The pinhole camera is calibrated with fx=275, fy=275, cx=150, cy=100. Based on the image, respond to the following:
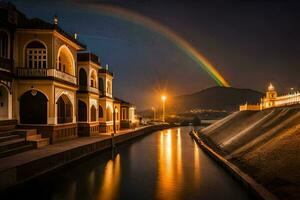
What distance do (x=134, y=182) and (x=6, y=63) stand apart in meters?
16.1

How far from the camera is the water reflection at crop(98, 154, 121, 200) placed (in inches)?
666

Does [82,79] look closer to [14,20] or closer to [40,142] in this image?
[14,20]

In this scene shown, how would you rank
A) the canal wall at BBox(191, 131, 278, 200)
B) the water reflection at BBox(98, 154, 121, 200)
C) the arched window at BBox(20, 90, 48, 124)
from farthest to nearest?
the arched window at BBox(20, 90, 48, 124), the water reflection at BBox(98, 154, 121, 200), the canal wall at BBox(191, 131, 278, 200)

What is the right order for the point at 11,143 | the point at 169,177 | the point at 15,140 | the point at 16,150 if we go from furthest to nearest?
the point at 15,140, the point at 169,177, the point at 11,143, the point at 16,150

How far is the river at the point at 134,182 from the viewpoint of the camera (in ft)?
53.3

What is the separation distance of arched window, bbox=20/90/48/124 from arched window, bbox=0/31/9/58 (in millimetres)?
4087

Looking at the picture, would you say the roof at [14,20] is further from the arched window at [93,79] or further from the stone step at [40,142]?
the arched window at [93,79]

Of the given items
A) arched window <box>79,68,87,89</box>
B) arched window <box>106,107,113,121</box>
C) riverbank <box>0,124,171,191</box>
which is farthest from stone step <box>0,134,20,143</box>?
arched window <box>106,107,113,121</box>

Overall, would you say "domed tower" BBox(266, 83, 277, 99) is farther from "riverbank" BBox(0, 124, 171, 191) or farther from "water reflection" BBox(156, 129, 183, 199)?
"riverbank" BBox(0, 124, 171, 191)

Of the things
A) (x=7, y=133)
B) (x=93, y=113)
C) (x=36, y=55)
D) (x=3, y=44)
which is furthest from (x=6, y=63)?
(x=93, y=113)

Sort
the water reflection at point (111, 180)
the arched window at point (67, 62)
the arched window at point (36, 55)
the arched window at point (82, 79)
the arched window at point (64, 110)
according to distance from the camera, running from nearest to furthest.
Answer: the water reflection at point (111, 180) → the arched window at point (36, 55) → the arched window at point (64, 110) → the arched window at point (67, 62) → the arched window at point (82, 79)

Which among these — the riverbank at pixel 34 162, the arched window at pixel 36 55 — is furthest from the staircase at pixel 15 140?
the arched window at pixel 36 55

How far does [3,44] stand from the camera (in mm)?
25266

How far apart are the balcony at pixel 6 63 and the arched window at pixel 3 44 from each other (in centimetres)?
42
